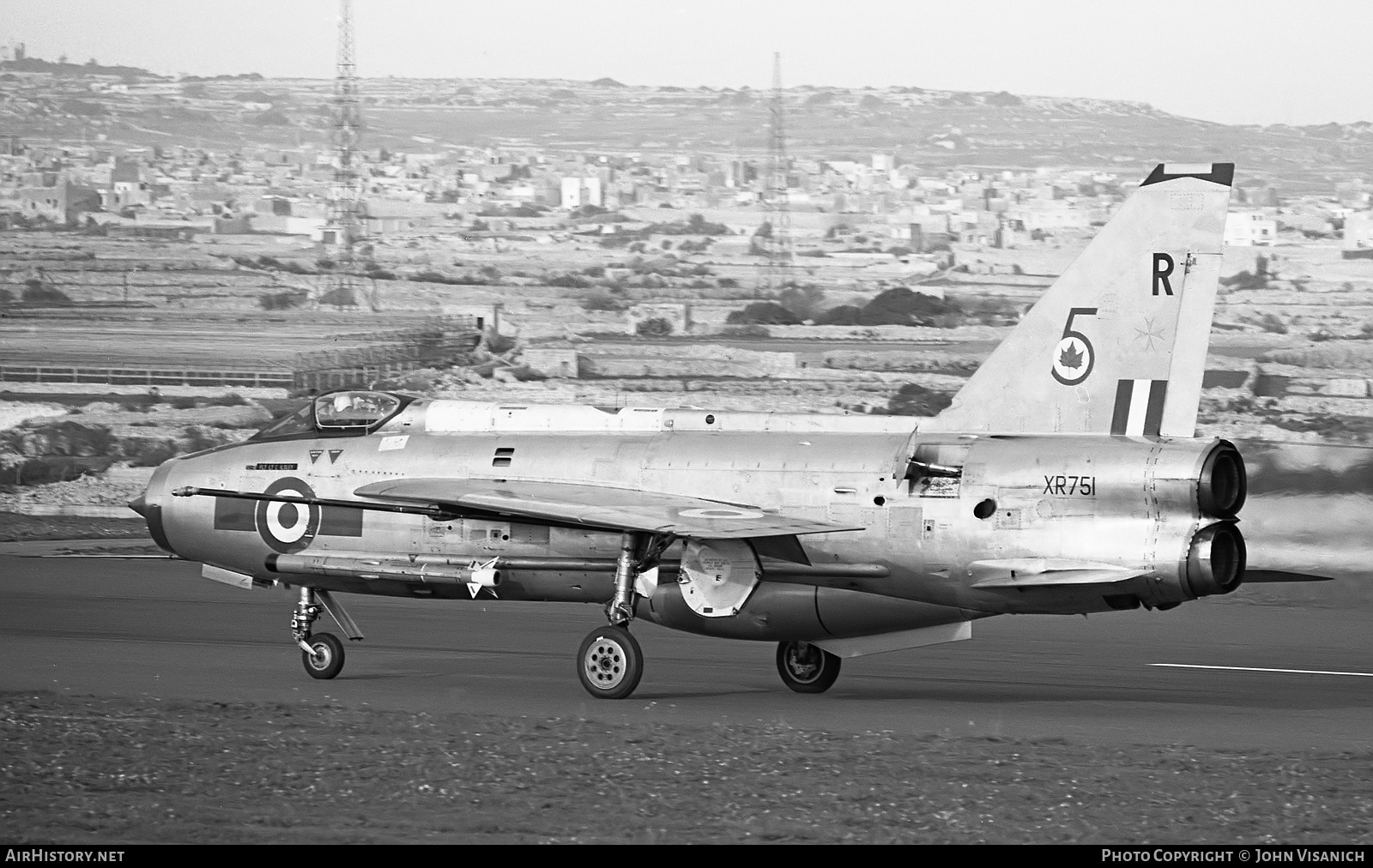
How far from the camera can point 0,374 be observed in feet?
170

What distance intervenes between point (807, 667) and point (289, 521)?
18.1 feet

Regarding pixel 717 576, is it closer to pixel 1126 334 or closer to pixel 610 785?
pixel 610 785

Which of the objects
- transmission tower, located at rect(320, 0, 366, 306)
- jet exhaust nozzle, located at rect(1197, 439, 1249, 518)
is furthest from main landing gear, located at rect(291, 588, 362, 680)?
transmission tower, located at rect(320, 0, 366, 306)

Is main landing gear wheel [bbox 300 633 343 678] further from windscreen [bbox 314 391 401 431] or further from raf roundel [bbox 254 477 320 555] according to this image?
windscreen [bbox 314 391 401 431]

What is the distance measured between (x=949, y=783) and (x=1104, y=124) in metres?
65.7

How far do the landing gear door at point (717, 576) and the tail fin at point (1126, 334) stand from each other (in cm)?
220

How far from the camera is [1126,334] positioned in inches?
597

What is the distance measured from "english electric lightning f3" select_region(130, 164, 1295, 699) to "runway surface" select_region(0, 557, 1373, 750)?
2.57 ft

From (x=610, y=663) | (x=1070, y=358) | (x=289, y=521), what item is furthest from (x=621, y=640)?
(x=1070, y=358)

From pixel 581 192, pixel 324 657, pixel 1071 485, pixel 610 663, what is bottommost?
pixel 324 657

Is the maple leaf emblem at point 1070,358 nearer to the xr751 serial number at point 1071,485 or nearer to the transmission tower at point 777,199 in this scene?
the xr751 serial number at point 1071,485

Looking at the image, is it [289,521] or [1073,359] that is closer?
[1073,359]

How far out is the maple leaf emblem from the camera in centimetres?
1523

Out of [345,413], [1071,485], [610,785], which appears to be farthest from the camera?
[345,413]
